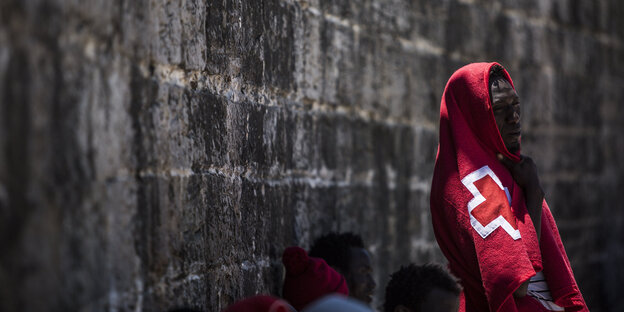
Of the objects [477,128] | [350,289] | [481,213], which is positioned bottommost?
[350,289]

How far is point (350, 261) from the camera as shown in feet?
12.5

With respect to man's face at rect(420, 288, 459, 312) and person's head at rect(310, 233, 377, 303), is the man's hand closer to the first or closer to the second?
man's face at rect(420, 288, 459, 312)

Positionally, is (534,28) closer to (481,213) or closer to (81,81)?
(481,213)

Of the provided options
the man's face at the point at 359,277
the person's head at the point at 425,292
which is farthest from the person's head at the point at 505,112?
the man's face at the point at 359,277

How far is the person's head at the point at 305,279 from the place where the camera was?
11.0 feet

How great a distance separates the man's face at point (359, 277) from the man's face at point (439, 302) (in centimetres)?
34

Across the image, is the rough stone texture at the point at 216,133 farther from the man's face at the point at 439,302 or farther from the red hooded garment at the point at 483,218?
the red hooded garment at the point at 483,218

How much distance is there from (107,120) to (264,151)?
139cm

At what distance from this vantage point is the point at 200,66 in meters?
2.88

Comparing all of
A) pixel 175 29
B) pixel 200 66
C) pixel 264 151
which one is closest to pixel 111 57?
pixel 175 29

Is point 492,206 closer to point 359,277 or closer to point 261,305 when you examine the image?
point 359,277

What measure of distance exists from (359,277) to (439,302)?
43 cm

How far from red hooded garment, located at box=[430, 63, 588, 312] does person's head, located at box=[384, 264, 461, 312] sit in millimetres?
249

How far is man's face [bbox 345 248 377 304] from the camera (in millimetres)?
3779
